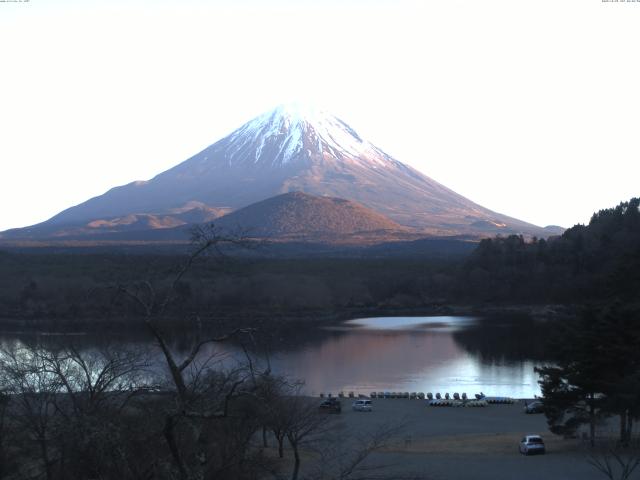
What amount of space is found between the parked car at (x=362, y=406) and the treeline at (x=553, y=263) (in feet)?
77.7

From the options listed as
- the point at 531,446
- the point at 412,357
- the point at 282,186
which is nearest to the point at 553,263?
the point at 412,357

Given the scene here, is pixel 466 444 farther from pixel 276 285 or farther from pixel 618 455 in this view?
pixel 276 285

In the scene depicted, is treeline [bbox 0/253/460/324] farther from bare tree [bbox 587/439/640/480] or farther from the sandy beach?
bare tree [bbox 587/439/640/480]

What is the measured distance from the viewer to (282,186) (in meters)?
90.3

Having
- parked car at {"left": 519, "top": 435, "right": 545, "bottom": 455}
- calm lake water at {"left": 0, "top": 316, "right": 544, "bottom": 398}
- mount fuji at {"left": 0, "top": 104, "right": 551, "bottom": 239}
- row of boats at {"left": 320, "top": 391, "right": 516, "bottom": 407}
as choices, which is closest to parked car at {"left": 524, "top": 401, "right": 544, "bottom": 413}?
row of boats at {"left": 320, "top": 391, "right": 516, "bottom": 407}

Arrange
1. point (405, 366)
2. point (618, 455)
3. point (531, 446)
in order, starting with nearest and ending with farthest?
point (618, 455), point (531, 446), point (405, 366)

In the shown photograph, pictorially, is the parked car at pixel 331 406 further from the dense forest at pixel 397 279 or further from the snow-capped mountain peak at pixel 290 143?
the snow-capped mountain peak at pixel 290 143

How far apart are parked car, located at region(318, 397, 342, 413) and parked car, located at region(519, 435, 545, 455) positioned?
387 cm

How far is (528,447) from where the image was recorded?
10.4m

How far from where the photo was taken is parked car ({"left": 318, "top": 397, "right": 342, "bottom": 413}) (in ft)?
45.8

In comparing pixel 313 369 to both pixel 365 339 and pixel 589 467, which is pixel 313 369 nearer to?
pixel 365 339

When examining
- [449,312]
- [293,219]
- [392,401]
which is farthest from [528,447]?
[293,219]

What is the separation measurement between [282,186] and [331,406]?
76422 mm

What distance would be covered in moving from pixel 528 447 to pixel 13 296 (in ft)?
96.9
